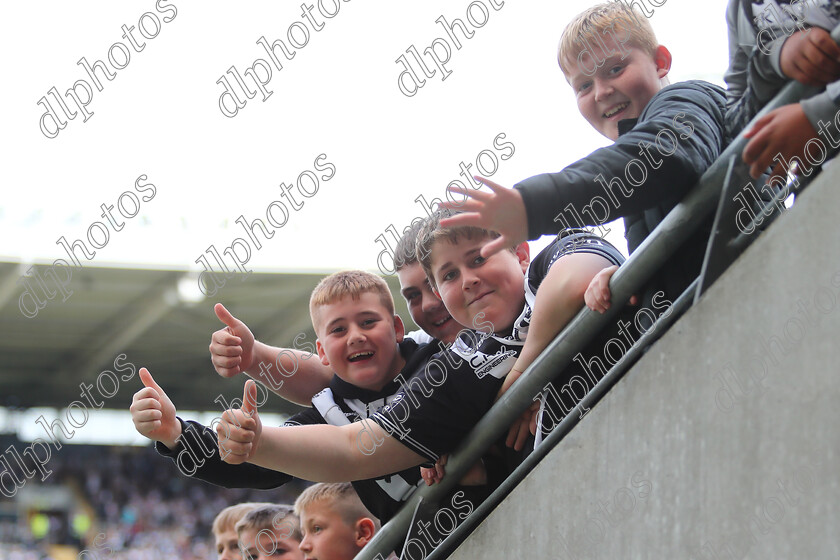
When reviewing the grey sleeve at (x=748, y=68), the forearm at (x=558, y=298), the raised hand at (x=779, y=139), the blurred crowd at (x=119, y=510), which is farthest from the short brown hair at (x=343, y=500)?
the blurred crowd at (x=119, y=510)

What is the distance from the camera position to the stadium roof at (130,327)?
12523 mm

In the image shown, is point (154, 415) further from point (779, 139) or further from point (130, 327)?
point (130, 327)

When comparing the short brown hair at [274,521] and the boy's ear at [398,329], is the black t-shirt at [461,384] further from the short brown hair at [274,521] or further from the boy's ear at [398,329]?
the short brown hair at [274,521]

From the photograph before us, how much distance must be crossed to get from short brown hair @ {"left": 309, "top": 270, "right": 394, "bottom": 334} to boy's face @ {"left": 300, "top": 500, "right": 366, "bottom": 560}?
1.95 ft

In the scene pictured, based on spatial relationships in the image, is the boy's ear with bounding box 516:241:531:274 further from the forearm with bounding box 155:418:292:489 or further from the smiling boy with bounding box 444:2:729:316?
the forearm with bounding box 155:418:292:489

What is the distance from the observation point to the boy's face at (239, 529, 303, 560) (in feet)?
9.36

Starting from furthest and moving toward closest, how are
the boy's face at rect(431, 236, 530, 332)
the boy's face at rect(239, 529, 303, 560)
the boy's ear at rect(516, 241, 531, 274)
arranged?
the boy's face at rect(239, 529, 303, 560)
the boy's ear at rect(516, 241, 531, 274)
the boy's face at rect(431, 236, 530, 332)

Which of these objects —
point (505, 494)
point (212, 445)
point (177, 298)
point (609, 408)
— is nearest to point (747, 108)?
point (609, 408)

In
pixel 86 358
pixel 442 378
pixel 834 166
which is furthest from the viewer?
pixel 86 358

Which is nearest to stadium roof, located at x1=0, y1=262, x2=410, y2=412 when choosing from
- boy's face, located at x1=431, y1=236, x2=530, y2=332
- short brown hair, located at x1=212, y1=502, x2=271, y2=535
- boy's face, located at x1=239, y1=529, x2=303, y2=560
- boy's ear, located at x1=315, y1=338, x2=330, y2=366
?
short brown hair, located at x1=212, y1=502, x2=271, y2=535

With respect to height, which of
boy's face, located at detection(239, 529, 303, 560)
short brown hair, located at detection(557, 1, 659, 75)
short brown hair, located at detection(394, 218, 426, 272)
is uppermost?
short brown hair, located at detection(557, 1, 659, 75)

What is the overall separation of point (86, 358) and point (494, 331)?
14981 mm

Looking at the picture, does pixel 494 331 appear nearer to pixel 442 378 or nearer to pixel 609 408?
pixel 442 378

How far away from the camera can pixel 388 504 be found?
195cm
